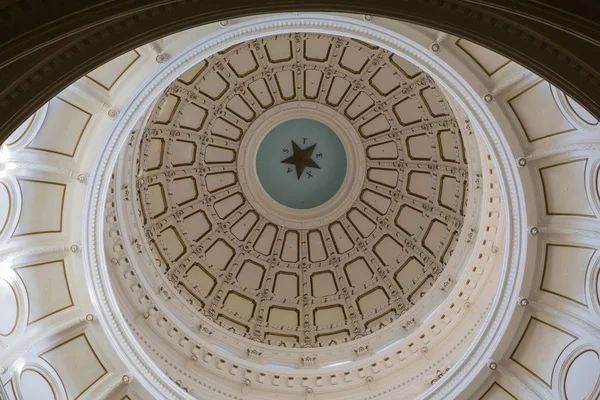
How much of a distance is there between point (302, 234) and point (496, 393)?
1141 cm

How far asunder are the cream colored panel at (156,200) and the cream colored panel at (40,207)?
5997mm

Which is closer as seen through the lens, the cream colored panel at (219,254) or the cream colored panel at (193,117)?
the cream colored panel at (193,117)

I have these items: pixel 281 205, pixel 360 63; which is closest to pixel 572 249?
pixel 360 63

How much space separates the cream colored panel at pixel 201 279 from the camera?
68.8 feet

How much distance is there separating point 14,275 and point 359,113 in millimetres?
14428

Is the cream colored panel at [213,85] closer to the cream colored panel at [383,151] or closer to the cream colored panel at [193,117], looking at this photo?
the cream colored panel at [193,117]

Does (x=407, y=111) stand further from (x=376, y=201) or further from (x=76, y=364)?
(x=76, y=364)

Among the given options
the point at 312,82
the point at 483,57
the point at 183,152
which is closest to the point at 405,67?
the point at 312,82

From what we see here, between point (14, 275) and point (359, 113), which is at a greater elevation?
point (359, 113)

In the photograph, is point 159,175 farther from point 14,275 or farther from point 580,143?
point 580,143

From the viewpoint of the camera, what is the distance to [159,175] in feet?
66.2

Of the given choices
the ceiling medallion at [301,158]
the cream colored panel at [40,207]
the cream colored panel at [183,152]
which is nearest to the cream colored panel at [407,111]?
the ceiling medallion at [301,158]

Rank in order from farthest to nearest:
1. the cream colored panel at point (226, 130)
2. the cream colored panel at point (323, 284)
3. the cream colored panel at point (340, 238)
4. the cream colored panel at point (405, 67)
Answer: the cream colored panel at point (340, 238), the cream colored panel at point (323, 284), the cream colored panel at point (226, 130), the cream colored panel at point (405, 67)

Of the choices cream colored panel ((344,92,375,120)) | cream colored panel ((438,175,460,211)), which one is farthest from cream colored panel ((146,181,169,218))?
cream colored panel ((438,175,460,211))
